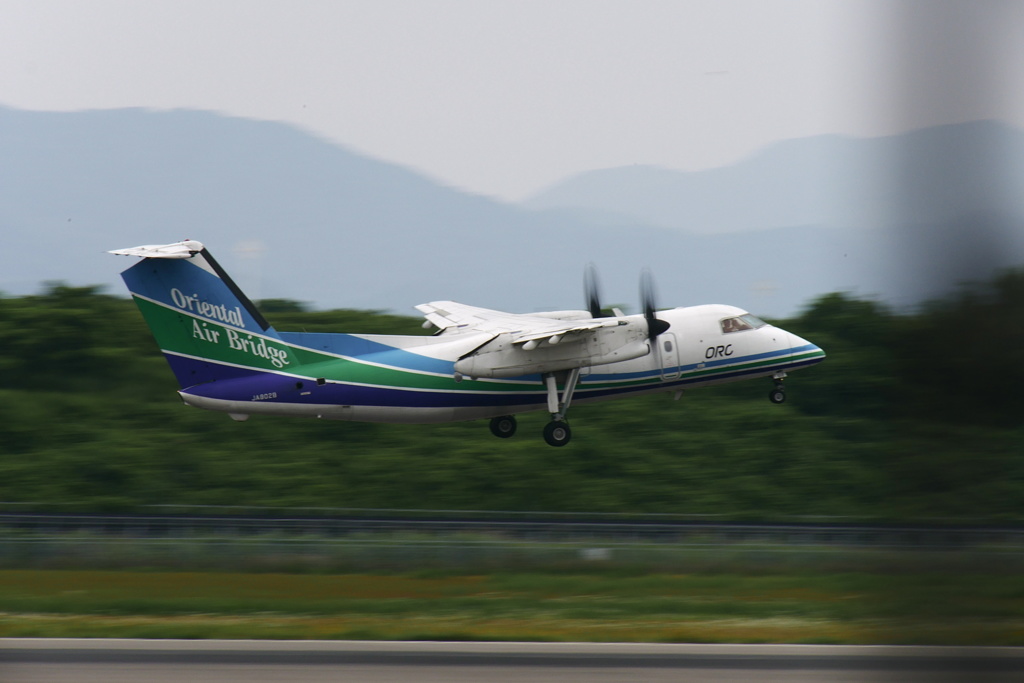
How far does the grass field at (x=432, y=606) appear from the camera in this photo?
16.8 metres

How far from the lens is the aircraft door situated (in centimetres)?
2525

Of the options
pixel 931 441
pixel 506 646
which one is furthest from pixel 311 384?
pixel 931 441

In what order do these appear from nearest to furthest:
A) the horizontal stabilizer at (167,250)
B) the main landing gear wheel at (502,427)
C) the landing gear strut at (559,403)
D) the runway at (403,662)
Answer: the runway at (403,662) → the horizontal stabilizer at (167,250) → the landing gear strut at (559,403) → the main landing gear wheel at (502,427)

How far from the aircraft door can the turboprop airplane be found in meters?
0.03

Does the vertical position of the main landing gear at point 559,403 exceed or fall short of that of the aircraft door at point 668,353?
it falls short

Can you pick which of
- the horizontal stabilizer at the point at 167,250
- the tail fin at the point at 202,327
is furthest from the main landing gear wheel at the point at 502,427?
the horizontal stabilizer at the point at 167,250

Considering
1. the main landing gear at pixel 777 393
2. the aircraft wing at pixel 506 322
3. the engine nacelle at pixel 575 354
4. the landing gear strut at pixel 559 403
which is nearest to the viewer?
the aircraft wing at pixel 506 322

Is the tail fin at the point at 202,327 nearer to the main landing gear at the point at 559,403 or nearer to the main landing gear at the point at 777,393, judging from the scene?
the main landing gear at the point at 559,403

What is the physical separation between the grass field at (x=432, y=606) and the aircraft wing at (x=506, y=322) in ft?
19.7

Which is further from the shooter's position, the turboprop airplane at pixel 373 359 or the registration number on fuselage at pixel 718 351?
the registration number on fuselage at pixel 718 351

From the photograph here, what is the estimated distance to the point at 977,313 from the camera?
3.93 metres

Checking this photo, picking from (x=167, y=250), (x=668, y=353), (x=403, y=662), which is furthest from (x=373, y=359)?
(x=403, y=662)

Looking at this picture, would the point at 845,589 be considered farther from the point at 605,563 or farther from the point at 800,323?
the point at 800,323

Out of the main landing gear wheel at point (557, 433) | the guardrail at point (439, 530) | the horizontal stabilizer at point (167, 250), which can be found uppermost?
the horizontal stabilizer at point (167, 250)
